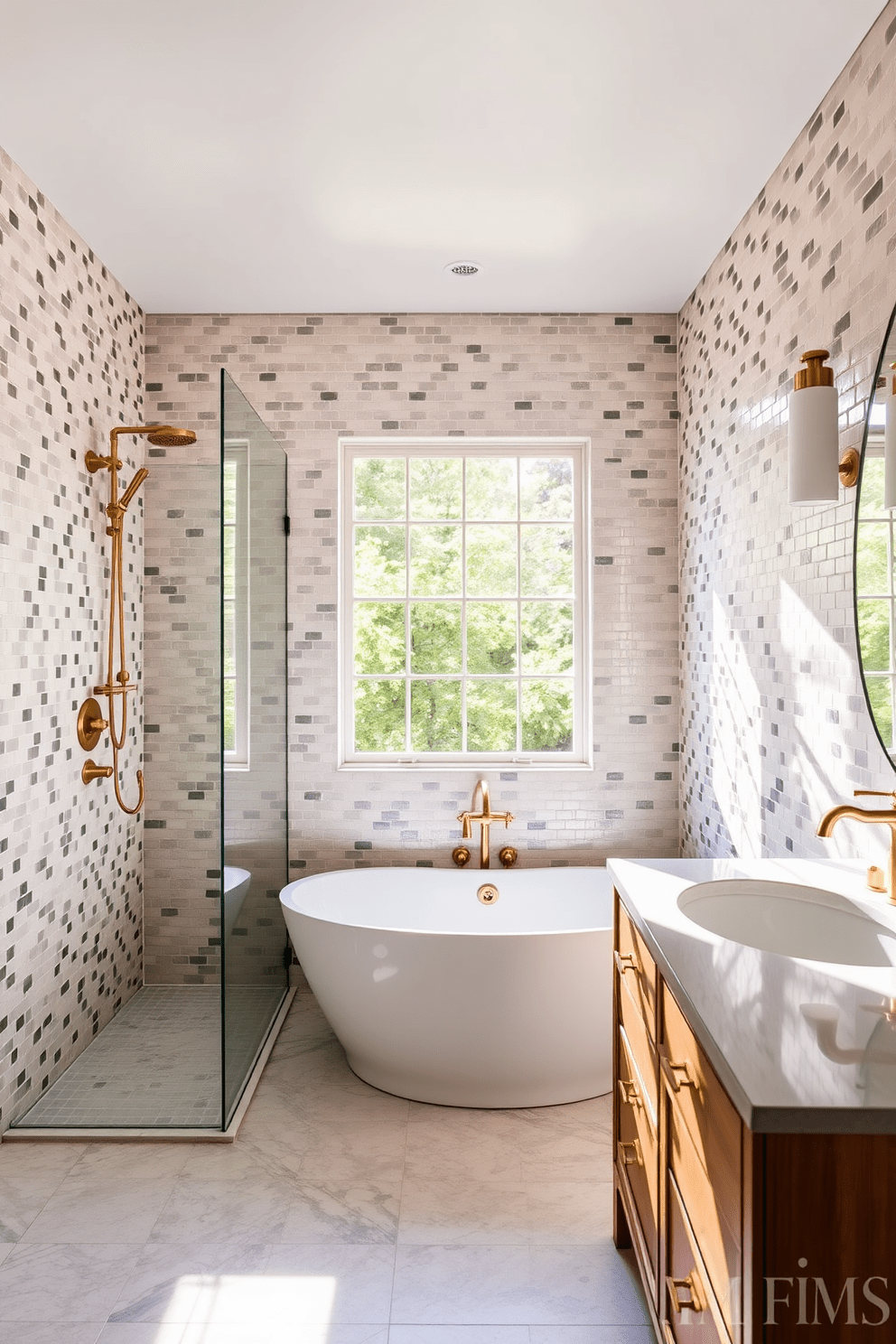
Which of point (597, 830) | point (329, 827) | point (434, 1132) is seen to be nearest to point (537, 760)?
point (597, 830)

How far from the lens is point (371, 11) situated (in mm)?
1954

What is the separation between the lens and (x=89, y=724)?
304 cm

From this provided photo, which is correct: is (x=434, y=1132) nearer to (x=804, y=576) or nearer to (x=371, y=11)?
(x=804, y=576)

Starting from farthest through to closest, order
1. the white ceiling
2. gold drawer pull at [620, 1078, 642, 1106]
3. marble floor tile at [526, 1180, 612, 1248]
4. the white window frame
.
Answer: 1. the white window frame
2. marble floor tile at [526, 1180, 612, 1248]
3. the white ceiling
4. gold drawer pull at [620, 1078, 642, 1106]

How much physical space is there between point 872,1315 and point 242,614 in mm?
2490

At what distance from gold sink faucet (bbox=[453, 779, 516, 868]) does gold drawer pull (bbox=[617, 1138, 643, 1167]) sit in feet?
5.22

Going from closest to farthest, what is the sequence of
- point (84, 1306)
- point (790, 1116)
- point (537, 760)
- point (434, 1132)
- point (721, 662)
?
point (790, 1116), point (84, 1306), point (434, 1132), point (721, 662), point (537, 760)

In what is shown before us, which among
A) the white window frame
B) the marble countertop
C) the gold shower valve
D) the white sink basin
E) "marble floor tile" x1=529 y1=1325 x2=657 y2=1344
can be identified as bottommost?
"marble floor tile" x1=529 y1=1325 x2=657 y2=1344

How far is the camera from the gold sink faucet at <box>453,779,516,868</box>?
140 inches

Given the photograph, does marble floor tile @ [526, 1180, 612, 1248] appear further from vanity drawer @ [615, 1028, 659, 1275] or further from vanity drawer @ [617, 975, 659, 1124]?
vanity drawer @ [617, 975, 659, 1124]

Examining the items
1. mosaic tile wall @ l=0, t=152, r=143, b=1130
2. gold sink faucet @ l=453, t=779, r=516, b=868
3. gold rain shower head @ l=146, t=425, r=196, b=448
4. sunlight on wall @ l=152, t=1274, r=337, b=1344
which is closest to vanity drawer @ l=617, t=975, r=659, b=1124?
sunlight on wall @ l=152, t=1274, r=337, b=1344

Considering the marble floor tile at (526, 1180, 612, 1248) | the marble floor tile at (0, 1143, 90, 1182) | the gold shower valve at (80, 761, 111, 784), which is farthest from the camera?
the gold shower valve at (80, 761, 111, 784)

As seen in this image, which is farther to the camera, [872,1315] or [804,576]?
[804,576]

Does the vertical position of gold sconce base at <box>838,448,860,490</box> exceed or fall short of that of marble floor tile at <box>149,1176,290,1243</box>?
it exceeds it
